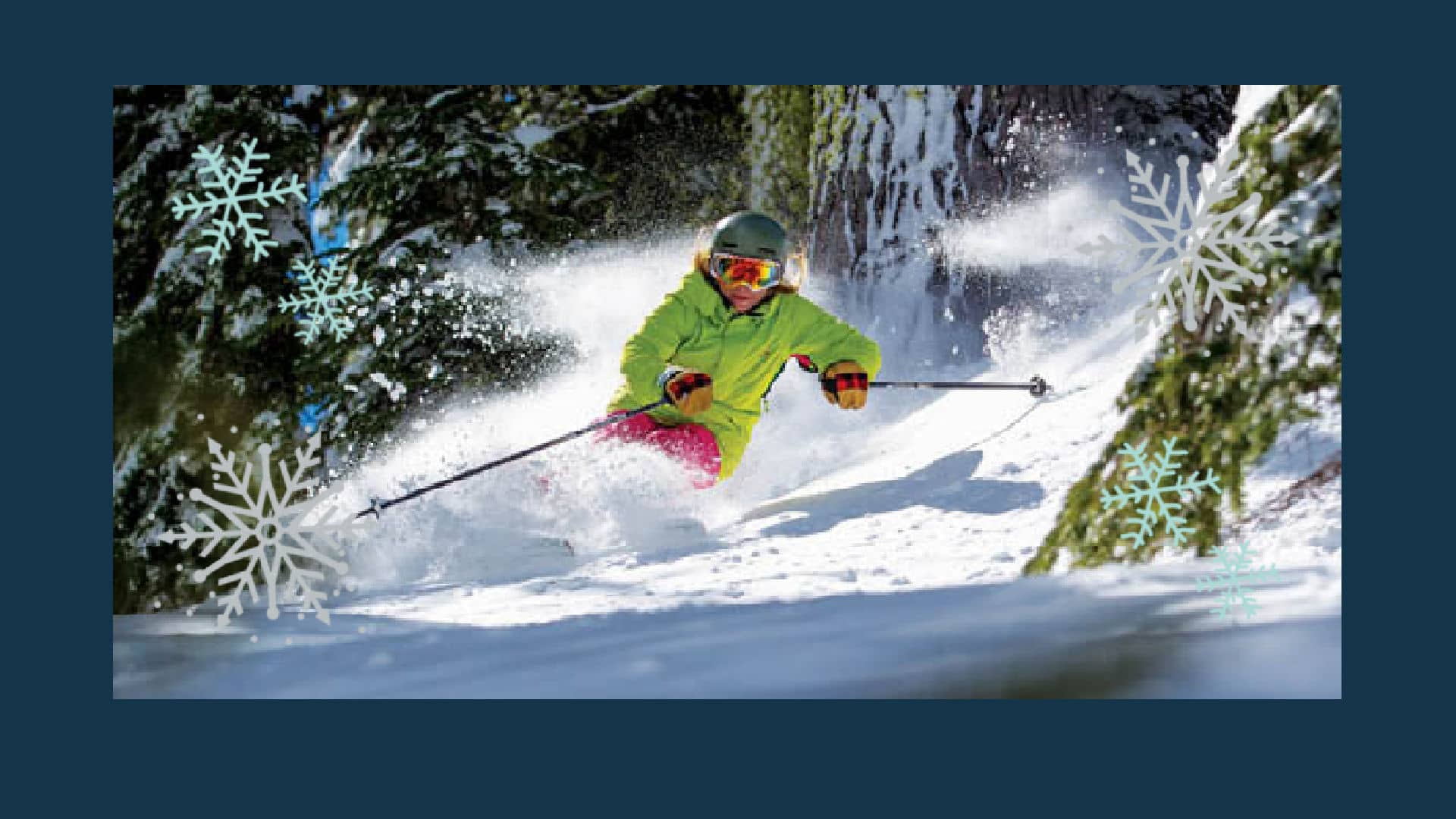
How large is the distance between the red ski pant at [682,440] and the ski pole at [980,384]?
0.59m

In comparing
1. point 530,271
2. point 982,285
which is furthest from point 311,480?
point 982,285

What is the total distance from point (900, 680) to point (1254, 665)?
975mm

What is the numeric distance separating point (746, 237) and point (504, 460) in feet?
3.52

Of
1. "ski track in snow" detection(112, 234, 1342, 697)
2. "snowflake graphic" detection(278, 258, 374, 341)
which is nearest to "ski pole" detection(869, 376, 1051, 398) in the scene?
"ski track in snow" detection(112, 234, 1342, 697)

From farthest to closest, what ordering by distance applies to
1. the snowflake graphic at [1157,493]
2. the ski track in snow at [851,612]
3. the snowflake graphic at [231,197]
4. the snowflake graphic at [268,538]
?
the snowflake graphic at [231,197]
the snowflake graphic at [268,538]
the snowflake graphic at [1157,493]
the ski track in snow at [851,612]

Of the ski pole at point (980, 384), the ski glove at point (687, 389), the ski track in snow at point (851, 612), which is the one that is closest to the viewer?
the ski track in snow at point (851, 612)

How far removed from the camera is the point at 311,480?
3.76 m

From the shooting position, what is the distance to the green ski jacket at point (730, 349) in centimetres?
400

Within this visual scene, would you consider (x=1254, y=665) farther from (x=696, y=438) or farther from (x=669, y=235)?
(x=669, y=235)

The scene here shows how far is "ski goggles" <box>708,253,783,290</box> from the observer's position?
13.1 ft

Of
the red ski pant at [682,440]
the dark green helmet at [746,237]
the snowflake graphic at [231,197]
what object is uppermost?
the snowflake graphic at [231,197]

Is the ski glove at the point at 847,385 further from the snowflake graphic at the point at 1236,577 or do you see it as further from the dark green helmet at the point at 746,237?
the snowflake graphic at the point at 1236,577

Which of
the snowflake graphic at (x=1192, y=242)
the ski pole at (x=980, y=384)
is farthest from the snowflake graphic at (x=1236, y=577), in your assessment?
the ski pole at (x=980, y=384)

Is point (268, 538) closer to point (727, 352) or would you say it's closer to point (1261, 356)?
point (727, 352)
